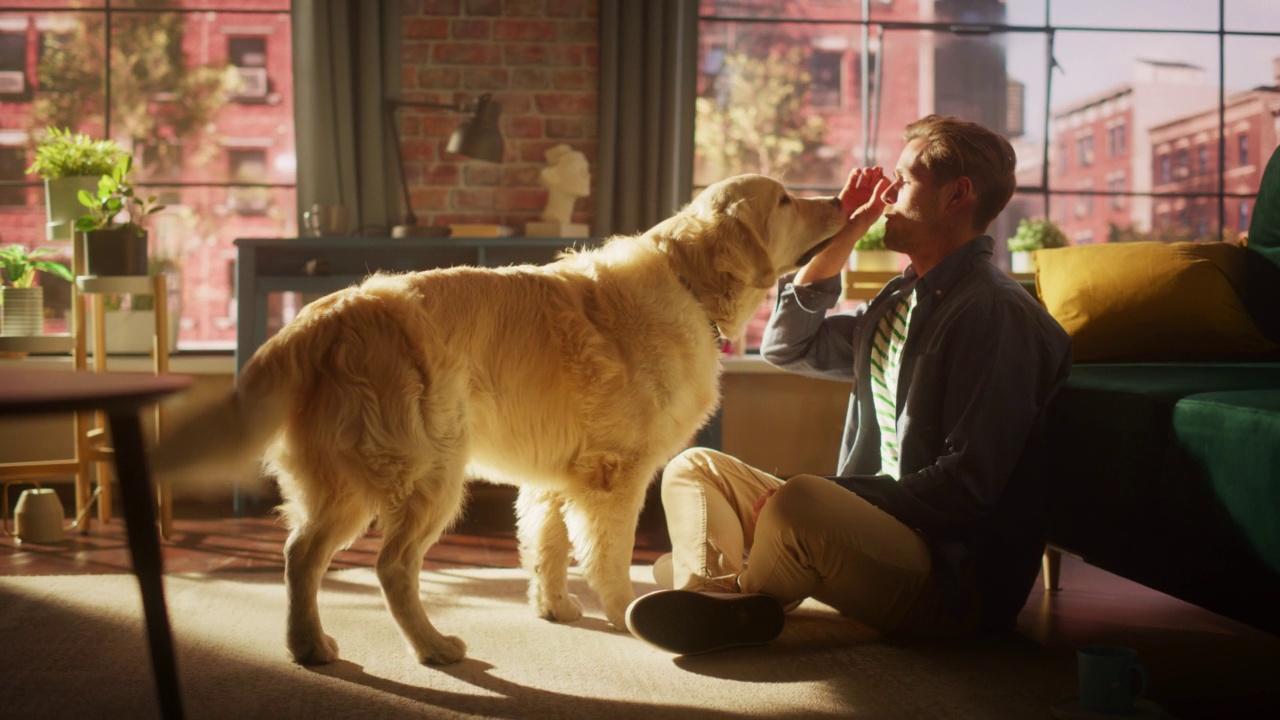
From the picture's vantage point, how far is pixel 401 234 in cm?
384

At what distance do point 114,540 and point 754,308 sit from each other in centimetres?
217

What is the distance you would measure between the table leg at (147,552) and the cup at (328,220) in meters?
2.74

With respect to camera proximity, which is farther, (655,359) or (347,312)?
(655,359)

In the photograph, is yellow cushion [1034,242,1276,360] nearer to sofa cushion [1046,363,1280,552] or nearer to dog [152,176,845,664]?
sofa cushion [1046,363,1280,552]

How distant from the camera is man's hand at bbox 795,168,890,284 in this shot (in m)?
2.50

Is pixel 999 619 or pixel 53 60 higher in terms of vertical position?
pixel 53 60

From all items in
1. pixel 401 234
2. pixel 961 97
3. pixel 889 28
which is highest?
pixel 889 28

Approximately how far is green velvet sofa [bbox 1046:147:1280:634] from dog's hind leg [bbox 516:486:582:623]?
1107 mm

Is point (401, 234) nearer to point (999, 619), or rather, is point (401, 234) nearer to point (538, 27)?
point (538, 27)

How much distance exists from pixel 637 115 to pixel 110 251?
78.0 inches

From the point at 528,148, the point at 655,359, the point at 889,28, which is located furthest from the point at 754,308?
the point at 889,28

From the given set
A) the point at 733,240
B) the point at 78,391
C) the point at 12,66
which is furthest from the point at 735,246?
the point at 12,66

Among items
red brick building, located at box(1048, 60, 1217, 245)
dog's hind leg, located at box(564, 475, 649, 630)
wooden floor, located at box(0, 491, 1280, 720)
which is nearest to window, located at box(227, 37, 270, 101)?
wooden floor, located at box(0, 491, 1280, 720)

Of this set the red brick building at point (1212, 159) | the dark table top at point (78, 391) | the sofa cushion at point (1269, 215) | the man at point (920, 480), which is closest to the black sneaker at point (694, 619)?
the man at point (920, 480)
